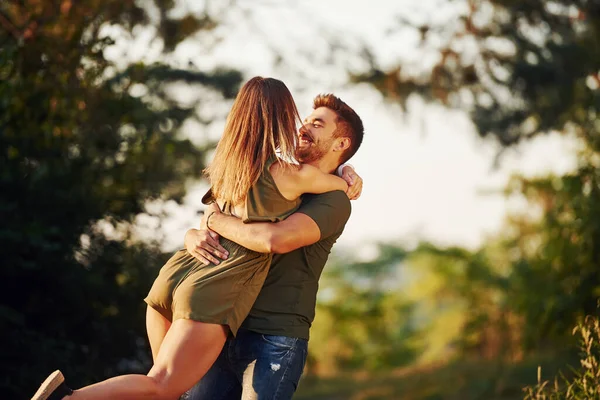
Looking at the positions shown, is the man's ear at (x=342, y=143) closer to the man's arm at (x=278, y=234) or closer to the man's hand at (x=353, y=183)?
the man's hand at (x=353, y=183)

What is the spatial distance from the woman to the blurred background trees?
7.27 feet

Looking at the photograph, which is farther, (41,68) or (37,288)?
(41,68)

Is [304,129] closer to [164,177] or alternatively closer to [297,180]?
[297,180]

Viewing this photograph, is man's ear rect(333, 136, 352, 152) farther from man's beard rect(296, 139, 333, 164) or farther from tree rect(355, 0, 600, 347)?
tree rect(355, 0, 600, 347)

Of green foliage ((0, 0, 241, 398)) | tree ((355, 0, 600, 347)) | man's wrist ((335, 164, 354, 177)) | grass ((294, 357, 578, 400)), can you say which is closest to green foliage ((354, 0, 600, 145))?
tree ((355, 0, 600, 347))

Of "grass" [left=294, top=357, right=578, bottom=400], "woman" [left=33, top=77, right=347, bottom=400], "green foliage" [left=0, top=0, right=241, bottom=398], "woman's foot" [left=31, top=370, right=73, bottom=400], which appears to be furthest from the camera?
"grass" [left=294, top=357, right=578, bottom=400]

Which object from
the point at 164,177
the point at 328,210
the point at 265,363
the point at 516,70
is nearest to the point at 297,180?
the point at 328,210

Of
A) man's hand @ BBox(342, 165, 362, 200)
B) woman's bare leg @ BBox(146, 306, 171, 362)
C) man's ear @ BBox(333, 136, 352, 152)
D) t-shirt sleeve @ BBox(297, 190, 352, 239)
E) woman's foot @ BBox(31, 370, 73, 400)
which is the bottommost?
woman's foot @ BBox(31, 370, 73, 400)

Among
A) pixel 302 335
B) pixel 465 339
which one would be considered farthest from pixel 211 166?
pixel 465 339

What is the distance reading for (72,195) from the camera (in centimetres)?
579

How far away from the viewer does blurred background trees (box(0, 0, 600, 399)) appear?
18.2 feet

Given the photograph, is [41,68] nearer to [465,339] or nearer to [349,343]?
[465,339]

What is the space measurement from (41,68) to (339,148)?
3758 millimetres

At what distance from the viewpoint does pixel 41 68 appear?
6465 millimetres
